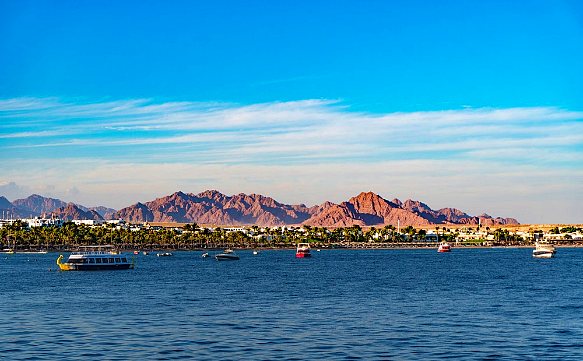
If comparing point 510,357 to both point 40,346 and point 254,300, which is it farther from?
point 254,300

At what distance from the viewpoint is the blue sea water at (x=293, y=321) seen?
5994 cm

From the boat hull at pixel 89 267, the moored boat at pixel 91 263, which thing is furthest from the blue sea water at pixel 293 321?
the moored boat at pixel 91 263

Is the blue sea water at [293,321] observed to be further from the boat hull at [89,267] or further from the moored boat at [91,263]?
the moored boat at [91,263]

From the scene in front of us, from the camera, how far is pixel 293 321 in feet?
257

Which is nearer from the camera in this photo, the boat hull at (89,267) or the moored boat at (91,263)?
the boat hull at (89,267)

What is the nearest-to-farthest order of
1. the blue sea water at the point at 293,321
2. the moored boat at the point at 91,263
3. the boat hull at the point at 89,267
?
the blue sea water at the point at 293,321 < the boat hull at the point at 89,267 < the moored boat at the point at 91,263

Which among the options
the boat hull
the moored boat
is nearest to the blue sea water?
the boat hull

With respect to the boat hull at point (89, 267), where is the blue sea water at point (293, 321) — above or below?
below

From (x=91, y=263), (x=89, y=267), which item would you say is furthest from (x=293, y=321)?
(x=91, y=263)

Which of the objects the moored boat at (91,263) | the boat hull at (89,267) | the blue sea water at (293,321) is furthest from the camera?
the moored boat at (91,263)

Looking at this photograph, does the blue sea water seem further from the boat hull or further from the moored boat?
the moored boat

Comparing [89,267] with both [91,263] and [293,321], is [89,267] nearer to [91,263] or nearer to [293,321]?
[91,263]

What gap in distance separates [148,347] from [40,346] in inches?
329

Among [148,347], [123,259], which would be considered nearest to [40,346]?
[148,347]
